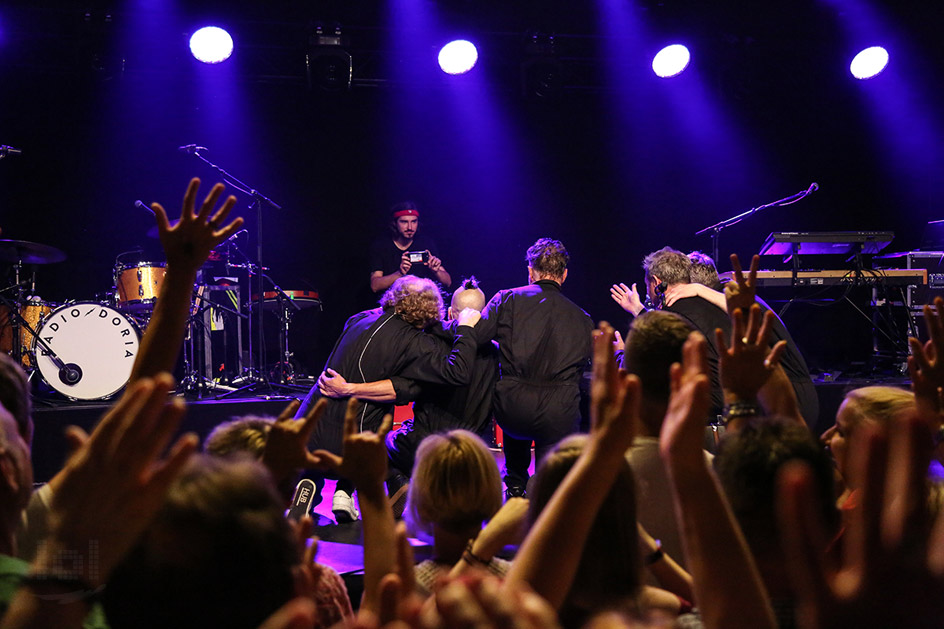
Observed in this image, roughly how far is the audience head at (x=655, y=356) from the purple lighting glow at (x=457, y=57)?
5.90 meters

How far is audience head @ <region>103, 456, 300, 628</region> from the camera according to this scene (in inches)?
35.1

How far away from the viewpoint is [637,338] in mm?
2197

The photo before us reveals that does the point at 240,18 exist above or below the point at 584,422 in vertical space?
above

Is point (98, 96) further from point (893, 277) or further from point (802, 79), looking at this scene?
point (893, 277)

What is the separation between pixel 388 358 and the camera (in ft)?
14.6

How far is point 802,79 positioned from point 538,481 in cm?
841

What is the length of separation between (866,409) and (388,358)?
9.55 feet

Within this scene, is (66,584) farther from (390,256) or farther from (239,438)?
(390,256)

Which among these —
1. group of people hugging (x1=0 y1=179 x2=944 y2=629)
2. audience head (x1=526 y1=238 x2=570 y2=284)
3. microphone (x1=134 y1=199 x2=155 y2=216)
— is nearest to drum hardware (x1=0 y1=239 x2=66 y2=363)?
microphone (x1=134 y1=199 x2=155 y2=216)

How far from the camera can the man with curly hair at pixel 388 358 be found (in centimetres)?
442

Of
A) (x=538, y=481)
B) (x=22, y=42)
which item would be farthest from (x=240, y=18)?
(x=538, y=481)

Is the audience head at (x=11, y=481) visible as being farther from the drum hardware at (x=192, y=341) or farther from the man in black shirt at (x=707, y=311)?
the drum hardware at (x=192, y=341)

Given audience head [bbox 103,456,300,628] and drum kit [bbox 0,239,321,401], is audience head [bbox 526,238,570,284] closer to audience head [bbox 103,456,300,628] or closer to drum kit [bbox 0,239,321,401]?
drum kit [bbox 0,239,321,401]

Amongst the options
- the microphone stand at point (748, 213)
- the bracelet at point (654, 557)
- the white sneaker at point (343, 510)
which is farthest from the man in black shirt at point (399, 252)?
the bracelet at point (654, 557)
